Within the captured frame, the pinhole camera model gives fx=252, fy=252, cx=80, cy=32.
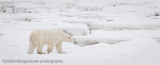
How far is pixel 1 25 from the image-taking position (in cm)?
1418

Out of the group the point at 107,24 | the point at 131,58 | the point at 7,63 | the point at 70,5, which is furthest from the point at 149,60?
the point at 70,5

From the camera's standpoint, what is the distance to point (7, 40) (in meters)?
9.99

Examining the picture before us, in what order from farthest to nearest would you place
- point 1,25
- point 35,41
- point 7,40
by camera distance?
point 1,25 < point 7,40 < point 35,41

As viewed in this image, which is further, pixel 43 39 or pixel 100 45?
pixel 100 45

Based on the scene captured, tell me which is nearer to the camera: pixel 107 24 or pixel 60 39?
Result: pixel 60 39

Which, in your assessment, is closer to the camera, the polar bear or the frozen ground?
the frozen ground

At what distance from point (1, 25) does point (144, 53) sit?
406 inches

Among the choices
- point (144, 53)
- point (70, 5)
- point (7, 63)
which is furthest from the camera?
point (70, 5)

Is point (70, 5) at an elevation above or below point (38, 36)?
below

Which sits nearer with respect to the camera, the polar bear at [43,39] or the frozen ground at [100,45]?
the frozen ground at [100,45]

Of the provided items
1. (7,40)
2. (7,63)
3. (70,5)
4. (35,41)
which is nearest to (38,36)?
(35,41)

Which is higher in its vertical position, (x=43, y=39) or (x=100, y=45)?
(x=43, y=39)

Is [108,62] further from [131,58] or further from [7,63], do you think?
[7,63]

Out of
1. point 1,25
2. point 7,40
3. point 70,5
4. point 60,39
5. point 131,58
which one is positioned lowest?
point 70,5
